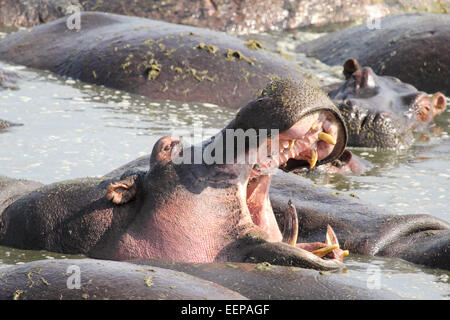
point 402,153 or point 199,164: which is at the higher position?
point 199,164

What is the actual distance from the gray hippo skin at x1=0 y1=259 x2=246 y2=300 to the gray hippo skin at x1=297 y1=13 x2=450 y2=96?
739 centimetres

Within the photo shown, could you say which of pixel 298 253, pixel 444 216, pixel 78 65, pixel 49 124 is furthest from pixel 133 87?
pixel 298 253

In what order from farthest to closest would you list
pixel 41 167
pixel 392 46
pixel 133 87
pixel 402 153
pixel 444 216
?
pixel 392 46, pixel 133 87, pixel 402 153, pixel 41 167, pixel 444 216

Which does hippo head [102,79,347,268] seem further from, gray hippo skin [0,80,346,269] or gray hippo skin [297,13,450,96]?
gray hippo skin [297,13,450,96]

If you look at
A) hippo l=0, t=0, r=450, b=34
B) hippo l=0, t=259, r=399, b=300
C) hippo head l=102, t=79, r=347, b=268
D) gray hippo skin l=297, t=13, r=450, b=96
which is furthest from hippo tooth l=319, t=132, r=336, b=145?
hippo l=0, t=0, r=450, b=34

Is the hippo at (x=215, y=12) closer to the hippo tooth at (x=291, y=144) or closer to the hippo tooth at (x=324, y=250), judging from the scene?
the hippo tooth at (x=291, y=144)

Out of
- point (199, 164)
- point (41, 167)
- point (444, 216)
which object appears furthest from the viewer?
point (41, 167)

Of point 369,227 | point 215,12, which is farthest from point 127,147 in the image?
point 215,12

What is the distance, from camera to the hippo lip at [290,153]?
4.23m

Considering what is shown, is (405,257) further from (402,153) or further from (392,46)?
(392,46)

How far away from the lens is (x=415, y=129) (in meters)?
9.12

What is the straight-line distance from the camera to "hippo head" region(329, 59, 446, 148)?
8469 mm

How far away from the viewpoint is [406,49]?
35.9 ft

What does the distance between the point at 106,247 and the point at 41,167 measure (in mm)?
2590
